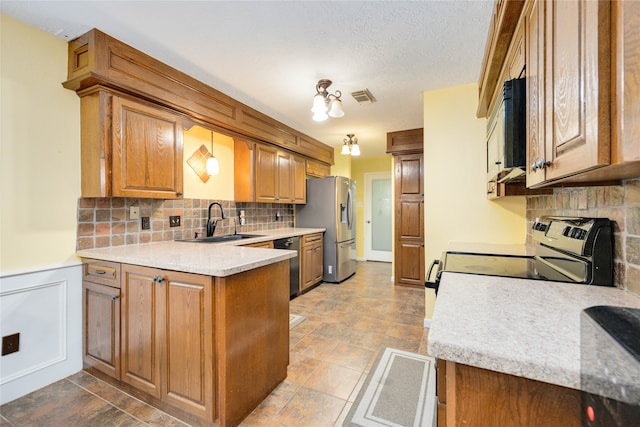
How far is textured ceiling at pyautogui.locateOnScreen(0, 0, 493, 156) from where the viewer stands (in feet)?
5.57

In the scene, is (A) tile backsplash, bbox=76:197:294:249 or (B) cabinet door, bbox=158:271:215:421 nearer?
(B) cabinet door, bbox=158:271:215:421

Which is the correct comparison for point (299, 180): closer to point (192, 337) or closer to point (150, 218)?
point (150, 218)

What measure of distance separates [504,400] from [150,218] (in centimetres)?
272

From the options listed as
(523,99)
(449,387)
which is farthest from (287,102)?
(449,387)

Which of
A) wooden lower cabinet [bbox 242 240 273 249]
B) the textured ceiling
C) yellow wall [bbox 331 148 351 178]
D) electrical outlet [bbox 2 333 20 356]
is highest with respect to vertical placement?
the textured ceiling

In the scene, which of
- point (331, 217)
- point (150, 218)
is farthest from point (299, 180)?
point (150, 218)

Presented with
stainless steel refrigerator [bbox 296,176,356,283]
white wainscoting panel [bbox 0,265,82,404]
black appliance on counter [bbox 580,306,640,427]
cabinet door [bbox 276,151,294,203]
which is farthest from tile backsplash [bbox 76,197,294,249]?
black appliance on counter [bbox 580,306,640,427]

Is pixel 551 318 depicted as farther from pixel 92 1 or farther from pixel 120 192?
pixel 92 1

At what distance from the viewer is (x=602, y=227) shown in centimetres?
110

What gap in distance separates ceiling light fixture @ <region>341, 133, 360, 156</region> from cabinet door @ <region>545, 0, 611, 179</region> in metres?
3.36

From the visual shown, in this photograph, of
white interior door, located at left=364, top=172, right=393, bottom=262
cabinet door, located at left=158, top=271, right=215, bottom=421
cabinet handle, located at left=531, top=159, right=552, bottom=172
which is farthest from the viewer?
white interior door, located at left=364, top=172, right=393, bottom=262

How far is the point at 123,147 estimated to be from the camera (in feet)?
6.64

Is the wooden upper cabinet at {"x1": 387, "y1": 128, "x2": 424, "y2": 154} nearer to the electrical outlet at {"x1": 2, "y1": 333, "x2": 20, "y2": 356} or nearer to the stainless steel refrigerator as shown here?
the stainless steel refrigerator

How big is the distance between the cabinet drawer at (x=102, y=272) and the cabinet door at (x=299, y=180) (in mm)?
2590
